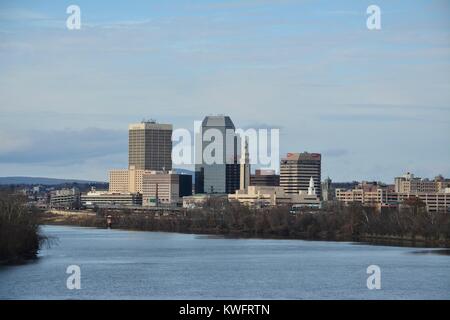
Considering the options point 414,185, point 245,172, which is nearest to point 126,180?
point 245,172

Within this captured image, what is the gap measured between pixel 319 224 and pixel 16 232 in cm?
3196

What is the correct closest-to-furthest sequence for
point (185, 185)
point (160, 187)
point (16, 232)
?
point (16, 232), point (160, 187), point (185, 185)

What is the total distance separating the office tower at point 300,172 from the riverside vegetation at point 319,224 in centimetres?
3880

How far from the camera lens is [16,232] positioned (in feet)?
116

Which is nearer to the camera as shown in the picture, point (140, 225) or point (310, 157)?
point (140, 225)

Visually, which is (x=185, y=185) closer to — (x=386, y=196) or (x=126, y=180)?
(x=126, y=180)

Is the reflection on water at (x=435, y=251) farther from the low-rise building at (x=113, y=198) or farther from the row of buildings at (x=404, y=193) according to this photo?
the low-rise building at (x=113, y=198)

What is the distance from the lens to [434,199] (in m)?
108

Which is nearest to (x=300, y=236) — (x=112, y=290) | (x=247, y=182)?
(x=112, y=290)
